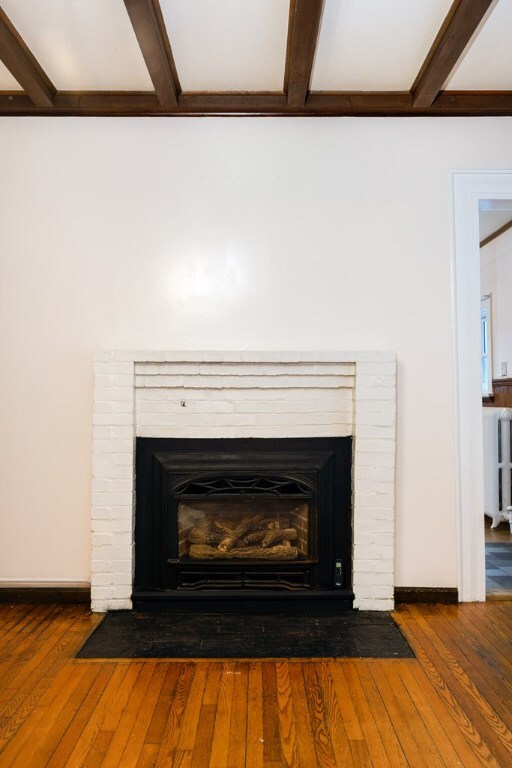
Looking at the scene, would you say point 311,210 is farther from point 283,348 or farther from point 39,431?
point 39,431

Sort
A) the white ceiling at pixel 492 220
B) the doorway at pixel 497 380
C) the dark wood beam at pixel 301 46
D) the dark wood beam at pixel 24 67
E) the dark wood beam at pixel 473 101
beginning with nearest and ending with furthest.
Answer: the dark wood beam at pixel 301 46 → the dark wood beam at pixel 24 67 → the dark wood beam at pixel 473 101 → the doorway at pixel 497 380 → the white ceiling at pixel 492 220

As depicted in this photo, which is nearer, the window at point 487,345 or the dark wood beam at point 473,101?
the dark wood beam at point 473,101

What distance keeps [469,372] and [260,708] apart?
1786 millimetres

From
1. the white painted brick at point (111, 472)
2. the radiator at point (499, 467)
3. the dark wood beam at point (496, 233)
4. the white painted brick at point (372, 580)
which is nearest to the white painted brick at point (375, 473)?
the white painted brick at point (372, 580)

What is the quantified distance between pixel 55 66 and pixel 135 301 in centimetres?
108

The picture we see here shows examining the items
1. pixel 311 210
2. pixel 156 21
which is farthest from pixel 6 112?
pixel 311 210

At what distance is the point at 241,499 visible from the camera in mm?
2744

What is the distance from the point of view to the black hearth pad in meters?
2.23

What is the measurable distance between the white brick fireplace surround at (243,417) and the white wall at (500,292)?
2.54 meters

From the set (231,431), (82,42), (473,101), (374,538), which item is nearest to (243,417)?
(231,431)

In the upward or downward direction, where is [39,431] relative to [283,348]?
downward

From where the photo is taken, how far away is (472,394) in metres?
2.74

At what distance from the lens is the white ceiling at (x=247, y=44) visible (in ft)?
6.84

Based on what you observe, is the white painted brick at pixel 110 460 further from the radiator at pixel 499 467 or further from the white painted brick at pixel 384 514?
the radiator at pixel 499 467
